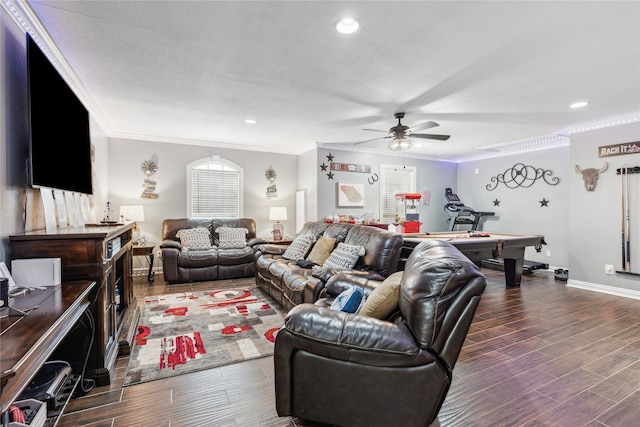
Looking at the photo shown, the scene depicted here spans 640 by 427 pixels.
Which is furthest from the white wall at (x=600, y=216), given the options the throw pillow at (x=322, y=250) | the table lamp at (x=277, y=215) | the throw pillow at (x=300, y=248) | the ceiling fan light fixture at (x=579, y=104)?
the table lamp at (x=277, y=215)

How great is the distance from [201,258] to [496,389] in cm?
449

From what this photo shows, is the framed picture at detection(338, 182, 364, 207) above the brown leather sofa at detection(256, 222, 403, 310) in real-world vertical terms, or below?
above

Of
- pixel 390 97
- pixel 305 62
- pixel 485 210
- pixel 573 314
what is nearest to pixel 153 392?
pixel 305 62

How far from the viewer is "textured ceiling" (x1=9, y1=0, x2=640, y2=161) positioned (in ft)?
7.02

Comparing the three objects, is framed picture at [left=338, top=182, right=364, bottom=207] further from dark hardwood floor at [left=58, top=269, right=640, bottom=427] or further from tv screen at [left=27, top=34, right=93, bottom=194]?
tv screen at [left=27, top=34, right=93, bottom=194]

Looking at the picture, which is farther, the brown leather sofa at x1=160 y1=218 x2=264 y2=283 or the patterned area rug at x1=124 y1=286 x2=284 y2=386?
the brown leather sofa at x1=160 y1=218 x2=264 y2=283

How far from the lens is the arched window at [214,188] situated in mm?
6156

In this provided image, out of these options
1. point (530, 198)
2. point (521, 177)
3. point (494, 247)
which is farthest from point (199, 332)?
point (521, 177)

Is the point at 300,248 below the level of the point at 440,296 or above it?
below

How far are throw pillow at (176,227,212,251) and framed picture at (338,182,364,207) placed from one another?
2.78 m

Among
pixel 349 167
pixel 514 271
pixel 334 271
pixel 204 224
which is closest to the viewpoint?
pixel 334 271

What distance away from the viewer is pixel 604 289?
15.5ft

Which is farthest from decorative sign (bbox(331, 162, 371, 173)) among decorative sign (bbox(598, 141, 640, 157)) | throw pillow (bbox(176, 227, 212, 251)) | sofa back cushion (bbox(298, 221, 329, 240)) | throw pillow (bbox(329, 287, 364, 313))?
throw pillow (bbox(329, 287, 364, 313))

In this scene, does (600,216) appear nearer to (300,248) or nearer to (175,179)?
(300,248)
